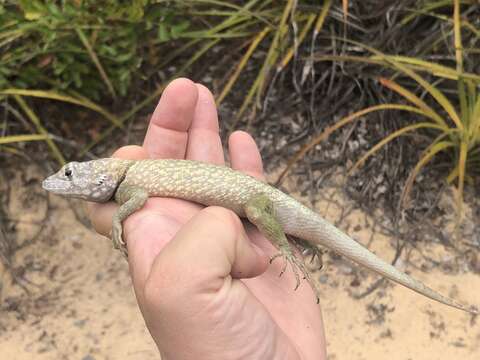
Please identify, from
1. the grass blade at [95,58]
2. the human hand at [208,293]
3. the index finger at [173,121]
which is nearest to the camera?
the human hand at [208,293]

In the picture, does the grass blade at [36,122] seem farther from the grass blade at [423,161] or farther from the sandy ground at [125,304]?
the grass blade at [423,161]

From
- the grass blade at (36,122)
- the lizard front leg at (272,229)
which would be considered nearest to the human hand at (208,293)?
the lizard front leg at (272,229)

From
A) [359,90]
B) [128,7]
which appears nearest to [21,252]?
[128,7]

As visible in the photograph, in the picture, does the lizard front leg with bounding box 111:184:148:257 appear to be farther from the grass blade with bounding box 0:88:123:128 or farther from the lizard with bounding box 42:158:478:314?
the grass blade with bounding box 0:88:123:128

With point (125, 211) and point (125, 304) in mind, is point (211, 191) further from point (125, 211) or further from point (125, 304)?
point (125, 304)

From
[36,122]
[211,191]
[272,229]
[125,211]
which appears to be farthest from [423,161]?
[36,122]

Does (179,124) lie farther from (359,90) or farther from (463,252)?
(463,252)

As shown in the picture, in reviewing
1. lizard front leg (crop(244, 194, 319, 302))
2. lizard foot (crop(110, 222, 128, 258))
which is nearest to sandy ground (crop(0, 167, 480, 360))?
lizard front leg (crop(244, 194, 319, 302))
